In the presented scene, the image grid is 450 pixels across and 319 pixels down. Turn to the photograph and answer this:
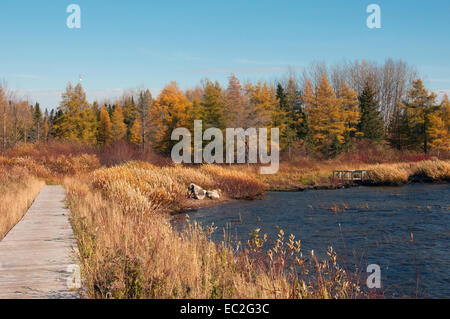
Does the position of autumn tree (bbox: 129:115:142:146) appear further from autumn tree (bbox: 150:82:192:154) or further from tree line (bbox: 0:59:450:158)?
autumn tree (bbox: 150:82:192:154)

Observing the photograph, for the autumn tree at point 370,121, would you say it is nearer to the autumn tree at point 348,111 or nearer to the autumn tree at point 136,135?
the autumn tree at point 348,111

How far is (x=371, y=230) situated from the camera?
1292 cm

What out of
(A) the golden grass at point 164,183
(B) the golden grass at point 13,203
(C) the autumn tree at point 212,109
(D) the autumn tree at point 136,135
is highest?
(C) the autumn tree at point 212,109

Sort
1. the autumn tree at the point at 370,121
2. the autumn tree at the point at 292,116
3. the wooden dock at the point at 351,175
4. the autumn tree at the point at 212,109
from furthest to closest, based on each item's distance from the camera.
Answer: the autumn tree at the point at 370,121, the autumn tree at the point at 292,116, the autumn tree at the point at 212,109, the wooden dock at the point at 351,175

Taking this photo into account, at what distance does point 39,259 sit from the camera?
5898mm

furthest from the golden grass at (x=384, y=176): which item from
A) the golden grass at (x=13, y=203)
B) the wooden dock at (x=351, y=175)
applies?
the golden grass at (x=13, y=203)

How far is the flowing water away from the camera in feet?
28.7

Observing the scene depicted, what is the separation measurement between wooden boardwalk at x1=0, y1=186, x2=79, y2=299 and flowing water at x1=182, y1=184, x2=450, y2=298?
3.95m

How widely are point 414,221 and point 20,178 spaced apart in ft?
53.0

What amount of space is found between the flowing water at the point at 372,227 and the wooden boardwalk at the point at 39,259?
3.95m

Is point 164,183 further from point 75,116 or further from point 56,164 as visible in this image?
point 75,116

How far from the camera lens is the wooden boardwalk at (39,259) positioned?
14.8 ft

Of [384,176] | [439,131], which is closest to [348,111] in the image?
[439,131]

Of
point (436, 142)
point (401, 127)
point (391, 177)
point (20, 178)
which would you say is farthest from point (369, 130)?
point (20, 178)
